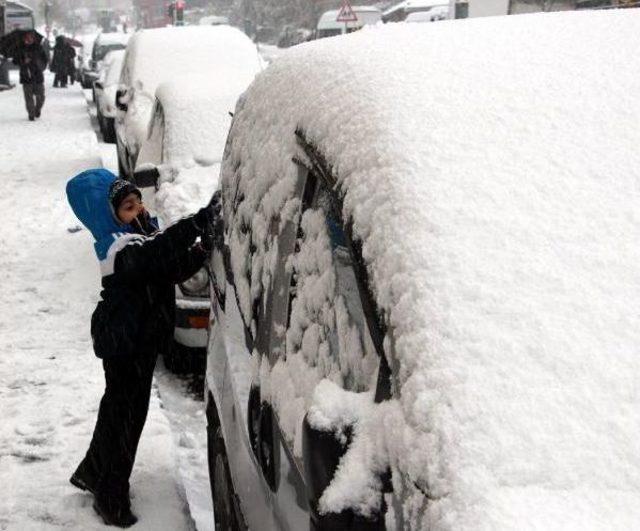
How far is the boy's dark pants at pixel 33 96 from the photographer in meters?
17.1

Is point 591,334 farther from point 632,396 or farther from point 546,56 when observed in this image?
point 546,56

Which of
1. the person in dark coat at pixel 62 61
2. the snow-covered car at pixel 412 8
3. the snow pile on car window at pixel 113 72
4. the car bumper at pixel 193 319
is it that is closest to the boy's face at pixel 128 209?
the car bumper at pixel 193 319

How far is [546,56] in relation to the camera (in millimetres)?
2191

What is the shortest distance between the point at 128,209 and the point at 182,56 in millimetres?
7784

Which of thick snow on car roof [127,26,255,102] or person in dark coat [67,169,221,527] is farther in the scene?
thick snow on car roof [127,26,255,102]

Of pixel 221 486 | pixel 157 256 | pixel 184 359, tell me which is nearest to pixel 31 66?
pixel 184 359

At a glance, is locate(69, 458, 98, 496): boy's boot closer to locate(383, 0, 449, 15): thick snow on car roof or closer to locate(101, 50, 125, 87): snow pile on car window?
locate(101, 50, 125, 87): snow pile on car window

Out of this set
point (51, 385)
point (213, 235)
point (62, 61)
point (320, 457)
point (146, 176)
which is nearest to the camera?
point (320, 457)

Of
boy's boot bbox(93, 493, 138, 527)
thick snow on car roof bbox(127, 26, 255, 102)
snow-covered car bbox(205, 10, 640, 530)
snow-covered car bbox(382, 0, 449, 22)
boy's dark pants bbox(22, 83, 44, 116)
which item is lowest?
snow-covered car bbox(382, 0, 449, 22)

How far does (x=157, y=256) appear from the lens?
313 cm

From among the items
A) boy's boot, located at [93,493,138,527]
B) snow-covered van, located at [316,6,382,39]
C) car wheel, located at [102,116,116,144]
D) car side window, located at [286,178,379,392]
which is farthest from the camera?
snow-covered van, located at [316,6,382,39]

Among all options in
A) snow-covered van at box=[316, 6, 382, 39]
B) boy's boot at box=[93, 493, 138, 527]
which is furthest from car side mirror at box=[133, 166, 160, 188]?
snow-covered van at box=[316, 6, 382, 39]

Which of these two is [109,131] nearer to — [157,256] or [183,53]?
[183,53]

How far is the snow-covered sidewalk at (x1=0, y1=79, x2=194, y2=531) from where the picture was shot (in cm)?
355
